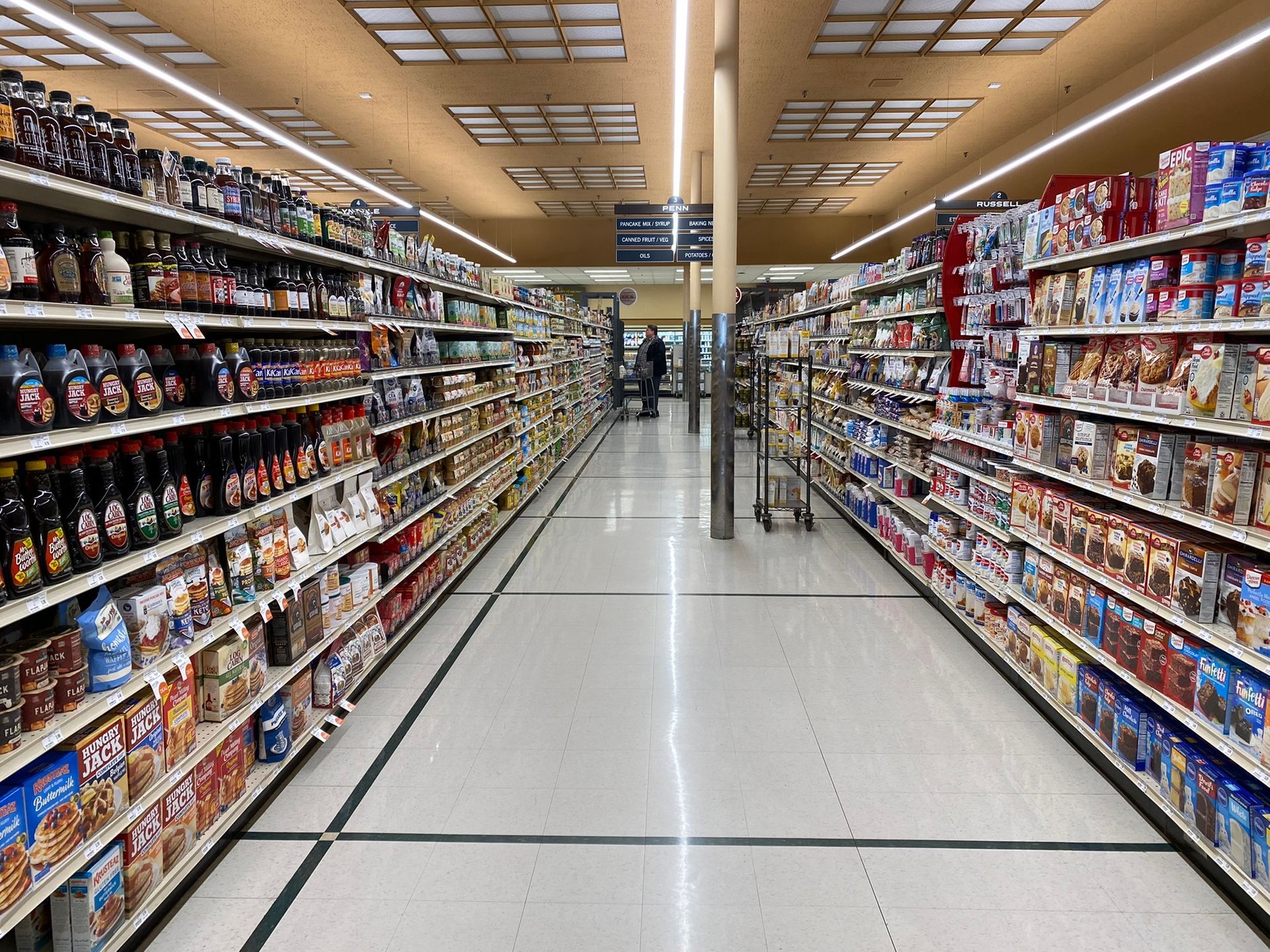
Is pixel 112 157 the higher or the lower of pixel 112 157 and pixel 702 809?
the higher

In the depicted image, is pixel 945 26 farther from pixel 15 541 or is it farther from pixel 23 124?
pixel 15 541

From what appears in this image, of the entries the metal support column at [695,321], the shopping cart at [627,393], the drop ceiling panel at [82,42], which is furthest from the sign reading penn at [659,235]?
the shopping cart at [627,393]

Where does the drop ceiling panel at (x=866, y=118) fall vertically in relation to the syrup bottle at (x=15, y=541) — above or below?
above

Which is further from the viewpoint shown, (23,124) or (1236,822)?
(1236,822)

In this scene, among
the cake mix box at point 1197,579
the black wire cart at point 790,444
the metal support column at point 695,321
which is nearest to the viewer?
the cake mix box at point 1197,579

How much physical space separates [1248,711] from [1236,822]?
326mm

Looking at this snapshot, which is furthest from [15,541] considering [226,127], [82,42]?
[226,127]

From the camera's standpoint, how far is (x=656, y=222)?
1002 centimetres

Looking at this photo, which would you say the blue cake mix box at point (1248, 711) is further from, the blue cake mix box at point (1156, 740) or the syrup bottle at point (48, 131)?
the syrup bottle at point (48, 131)

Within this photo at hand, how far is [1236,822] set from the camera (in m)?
2.34

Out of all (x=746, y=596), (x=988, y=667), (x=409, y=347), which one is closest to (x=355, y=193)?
(x=409, y=347)

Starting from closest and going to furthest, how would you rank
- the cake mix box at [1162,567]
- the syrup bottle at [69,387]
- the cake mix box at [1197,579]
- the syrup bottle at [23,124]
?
the syrup bottle at [23,124] < the syrup bottle at [69,387] < the cake mix box at [1197,579] < the cake mix box at [1162,567]

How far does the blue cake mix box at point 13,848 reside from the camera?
1.78m

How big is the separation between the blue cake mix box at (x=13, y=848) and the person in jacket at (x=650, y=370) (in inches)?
741
